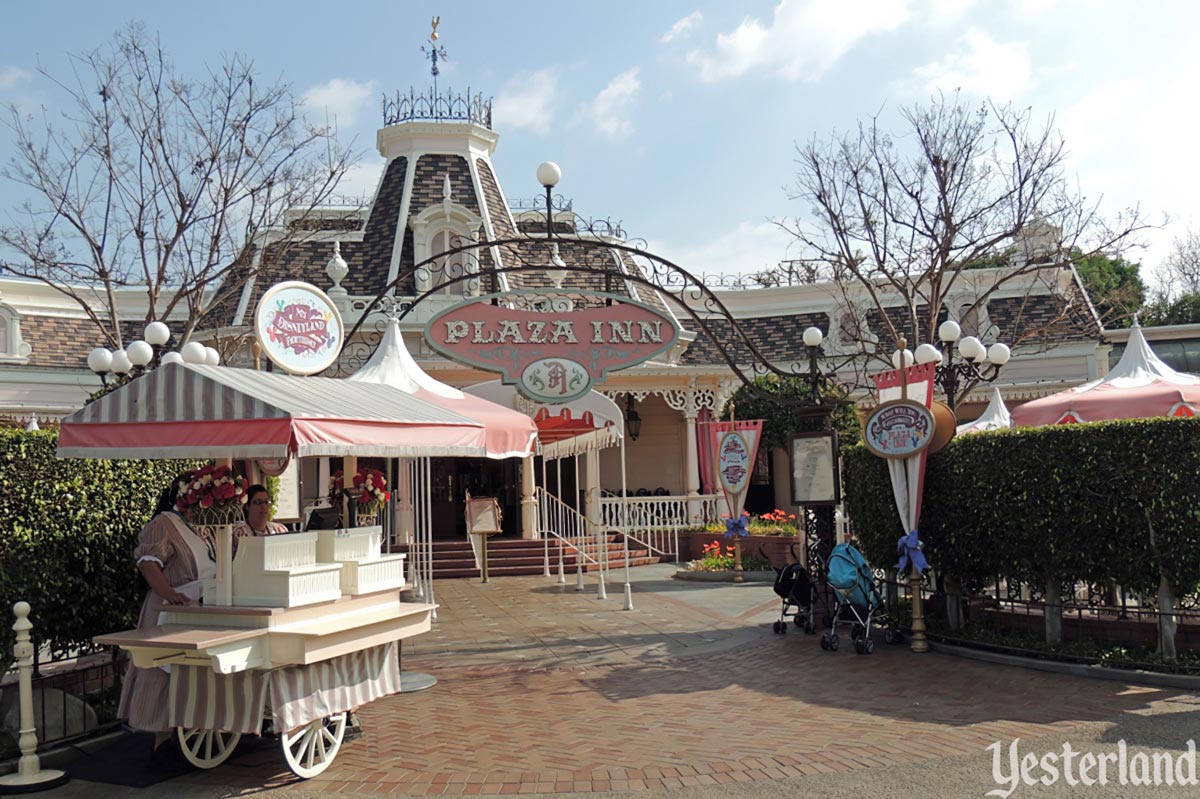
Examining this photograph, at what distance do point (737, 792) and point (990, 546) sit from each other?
4.68m

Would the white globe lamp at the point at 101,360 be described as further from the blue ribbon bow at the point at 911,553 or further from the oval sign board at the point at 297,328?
the blue ribbon bow at the point at 911,553

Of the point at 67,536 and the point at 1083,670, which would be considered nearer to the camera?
the point at 67,536

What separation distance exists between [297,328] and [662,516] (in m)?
13.7

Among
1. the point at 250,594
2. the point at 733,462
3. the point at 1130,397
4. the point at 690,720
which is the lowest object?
the point at 690,720

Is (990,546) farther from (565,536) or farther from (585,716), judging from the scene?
(565,536)

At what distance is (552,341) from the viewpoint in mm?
10461

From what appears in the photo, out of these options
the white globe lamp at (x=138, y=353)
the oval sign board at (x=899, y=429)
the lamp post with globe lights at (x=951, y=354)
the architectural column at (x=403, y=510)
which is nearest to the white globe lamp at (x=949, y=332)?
the lamp post with globe lights at (x=951, y=354)

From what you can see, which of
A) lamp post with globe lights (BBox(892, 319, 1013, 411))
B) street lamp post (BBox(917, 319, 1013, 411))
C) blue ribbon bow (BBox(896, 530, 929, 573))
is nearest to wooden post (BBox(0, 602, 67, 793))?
blue ribbon bow (BBox(896, 530, 929, 573))

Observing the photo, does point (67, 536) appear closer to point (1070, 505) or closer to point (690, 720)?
point (690, 720)

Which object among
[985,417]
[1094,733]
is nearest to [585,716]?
[1094,733]

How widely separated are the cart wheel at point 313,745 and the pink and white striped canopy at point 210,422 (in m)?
1.67

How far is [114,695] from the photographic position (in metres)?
7.57

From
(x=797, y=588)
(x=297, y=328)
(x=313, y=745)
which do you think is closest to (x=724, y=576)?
(x=797, y=588)

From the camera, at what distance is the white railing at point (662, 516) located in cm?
2127
